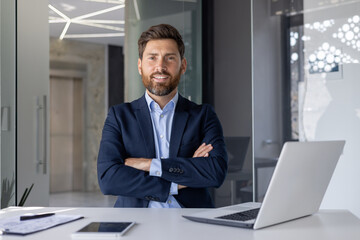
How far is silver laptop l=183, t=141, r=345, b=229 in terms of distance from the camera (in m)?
1.30

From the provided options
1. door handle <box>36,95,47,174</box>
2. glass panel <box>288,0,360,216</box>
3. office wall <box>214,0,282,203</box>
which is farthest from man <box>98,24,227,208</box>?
door handle <box>36,95,47,174</box>

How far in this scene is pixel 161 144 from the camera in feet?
7.65

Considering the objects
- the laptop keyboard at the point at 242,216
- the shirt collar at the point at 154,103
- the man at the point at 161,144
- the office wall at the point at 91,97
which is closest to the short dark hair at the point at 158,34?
the man at the point at 161,144

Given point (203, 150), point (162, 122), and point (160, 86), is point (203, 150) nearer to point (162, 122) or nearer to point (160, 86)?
point (162, 122)

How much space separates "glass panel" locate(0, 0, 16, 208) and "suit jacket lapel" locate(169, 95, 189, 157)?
2.15 metres

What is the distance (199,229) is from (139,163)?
0.82 m

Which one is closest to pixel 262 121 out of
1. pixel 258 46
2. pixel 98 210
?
pixel 258 46

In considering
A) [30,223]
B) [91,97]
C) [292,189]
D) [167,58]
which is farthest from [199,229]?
[91,97]

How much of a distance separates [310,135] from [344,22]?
0.87 m

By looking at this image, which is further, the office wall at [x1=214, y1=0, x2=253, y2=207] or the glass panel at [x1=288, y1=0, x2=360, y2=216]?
the office wall at [x1=214, y1=0, x2=253, y2=207]

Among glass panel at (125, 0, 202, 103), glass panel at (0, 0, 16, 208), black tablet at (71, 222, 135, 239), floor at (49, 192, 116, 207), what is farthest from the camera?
floor at (49, 192, 116, 207)

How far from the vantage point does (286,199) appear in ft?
4.60

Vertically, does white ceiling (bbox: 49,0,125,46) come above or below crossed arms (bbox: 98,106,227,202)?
above

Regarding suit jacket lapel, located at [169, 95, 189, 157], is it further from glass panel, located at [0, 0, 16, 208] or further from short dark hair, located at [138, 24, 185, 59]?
glass panel, located at [0, 0, 16, 208]
